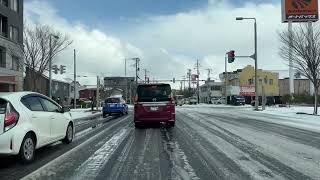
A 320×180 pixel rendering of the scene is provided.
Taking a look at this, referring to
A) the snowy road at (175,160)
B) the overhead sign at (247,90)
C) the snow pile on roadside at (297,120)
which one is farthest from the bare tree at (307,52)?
the overhead sign at (247,90)

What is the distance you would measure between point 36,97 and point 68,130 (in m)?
2.51

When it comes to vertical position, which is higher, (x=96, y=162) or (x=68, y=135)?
(x=68, y=135)

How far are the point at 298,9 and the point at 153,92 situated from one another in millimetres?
53044

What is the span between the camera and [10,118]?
33.8 ft

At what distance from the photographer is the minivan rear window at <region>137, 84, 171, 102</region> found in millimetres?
21891

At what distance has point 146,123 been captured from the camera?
23234 millimetres

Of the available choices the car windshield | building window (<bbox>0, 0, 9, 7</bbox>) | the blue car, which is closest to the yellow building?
building window (<bbox>0, 0, 9, 7</bbox>)

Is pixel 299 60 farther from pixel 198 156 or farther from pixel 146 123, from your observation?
pixel 198 156

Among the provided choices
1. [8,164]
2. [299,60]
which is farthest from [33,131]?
[299,60]

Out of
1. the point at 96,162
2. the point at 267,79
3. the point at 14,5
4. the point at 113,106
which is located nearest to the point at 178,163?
the point at 96,162

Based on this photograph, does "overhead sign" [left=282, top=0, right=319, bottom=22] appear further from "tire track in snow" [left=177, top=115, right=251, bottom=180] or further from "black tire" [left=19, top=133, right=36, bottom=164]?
"black tire" [left=19, top=133, right=36, bottom=164]

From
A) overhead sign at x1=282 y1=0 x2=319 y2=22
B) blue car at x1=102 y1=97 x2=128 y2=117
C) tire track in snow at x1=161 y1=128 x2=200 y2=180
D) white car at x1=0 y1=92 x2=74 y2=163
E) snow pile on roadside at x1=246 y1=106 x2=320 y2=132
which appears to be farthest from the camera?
overhead sign at x1=282 y1=0 x2=319 y2=22

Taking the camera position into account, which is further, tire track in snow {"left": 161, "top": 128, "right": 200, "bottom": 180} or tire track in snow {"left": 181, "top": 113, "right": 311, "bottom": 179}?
tire track in snow {"left": 181, "top": 113, "right": 311, "bottom": 179}

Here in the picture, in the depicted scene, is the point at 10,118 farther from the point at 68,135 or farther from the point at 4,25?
the point at 4,25
